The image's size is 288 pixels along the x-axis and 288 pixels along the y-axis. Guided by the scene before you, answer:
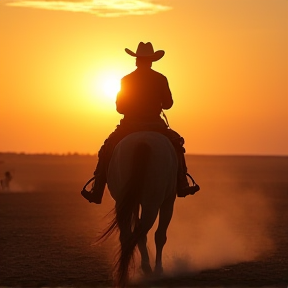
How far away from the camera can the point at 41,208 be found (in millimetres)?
31453

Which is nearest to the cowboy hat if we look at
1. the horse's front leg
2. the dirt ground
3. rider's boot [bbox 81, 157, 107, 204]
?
rider's boot [bbox 81, 157, 107, 204]

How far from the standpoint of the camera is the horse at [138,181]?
1228 centimetres

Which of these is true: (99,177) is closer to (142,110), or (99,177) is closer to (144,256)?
(142,110)

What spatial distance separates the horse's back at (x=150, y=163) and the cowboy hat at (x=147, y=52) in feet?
3.88

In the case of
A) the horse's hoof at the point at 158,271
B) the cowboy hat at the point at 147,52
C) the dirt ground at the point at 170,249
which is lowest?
the dirt ground at the point at 170,249

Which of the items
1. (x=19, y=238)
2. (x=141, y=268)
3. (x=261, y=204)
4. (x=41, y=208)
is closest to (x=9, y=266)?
(x=141, y=268)

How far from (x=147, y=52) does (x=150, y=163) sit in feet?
5.49

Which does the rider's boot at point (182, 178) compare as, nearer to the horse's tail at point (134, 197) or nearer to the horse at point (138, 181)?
the horse at point (138, 181)

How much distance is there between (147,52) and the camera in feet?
43.9

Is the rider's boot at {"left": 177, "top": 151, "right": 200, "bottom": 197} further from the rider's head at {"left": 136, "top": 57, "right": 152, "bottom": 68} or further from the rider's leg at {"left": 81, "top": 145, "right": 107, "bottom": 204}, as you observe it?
the rider's head at {"left": 136, "top": 57, "right": 152, "bottom": 68}

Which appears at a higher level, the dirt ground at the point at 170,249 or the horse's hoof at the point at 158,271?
the horse's hoof at the point at 158,271

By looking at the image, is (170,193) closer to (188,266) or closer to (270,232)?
(188,266)

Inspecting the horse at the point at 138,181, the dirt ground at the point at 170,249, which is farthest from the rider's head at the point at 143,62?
the dirt ground at the point at 170,249

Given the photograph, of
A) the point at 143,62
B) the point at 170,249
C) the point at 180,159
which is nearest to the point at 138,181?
the point at 180,159
